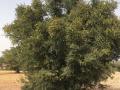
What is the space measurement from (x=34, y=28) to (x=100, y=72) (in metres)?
4.94

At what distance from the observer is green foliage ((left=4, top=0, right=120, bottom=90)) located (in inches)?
834

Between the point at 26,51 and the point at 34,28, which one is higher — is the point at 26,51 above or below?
below

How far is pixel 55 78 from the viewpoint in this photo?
72.2ft

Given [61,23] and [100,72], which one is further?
[100,72]

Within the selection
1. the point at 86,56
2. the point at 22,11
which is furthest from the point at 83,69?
the point at 22,11

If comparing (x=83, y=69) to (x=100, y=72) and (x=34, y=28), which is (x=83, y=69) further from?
(x=34, y=28)

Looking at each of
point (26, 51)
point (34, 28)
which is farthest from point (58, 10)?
point (26, 51)

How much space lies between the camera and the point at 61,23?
21.4 meters

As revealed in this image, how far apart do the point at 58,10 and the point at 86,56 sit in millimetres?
4220

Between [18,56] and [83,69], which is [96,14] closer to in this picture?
[83,69]

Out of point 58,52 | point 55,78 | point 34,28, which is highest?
point 34,28

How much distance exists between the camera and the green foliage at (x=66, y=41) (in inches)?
834

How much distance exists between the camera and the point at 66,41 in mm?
21484

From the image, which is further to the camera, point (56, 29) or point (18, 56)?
point (18, 56)
